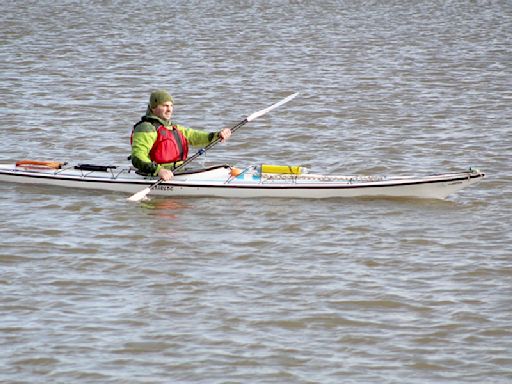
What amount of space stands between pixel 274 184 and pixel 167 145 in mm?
965

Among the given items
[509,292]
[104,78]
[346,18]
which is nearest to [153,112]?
[509,292]

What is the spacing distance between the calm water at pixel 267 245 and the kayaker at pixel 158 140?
Result: 1.07 feet

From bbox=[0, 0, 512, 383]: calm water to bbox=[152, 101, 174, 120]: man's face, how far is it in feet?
2.35

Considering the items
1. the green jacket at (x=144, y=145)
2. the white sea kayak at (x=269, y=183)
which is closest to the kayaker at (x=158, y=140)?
the green jacket at (x=144, y=145)

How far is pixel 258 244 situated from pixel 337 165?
127 inches

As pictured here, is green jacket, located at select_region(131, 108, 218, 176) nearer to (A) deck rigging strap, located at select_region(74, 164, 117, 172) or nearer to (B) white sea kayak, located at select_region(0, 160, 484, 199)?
(B) white sea kayak, located at select_region(0, 160, 484, 199)

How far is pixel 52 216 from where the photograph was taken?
10.5 meters

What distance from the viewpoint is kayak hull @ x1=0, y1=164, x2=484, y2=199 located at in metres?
10.8

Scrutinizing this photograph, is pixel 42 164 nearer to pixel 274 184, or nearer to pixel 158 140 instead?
pixel 158 140

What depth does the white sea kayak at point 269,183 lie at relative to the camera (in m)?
10.8

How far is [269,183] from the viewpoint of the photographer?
1095 centimetres

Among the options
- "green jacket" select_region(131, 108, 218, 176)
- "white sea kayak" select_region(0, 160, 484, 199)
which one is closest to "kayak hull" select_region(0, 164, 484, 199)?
"white sea kayak" select_region(0, 160, 484, 199)

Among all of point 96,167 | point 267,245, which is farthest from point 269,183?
point 96,167

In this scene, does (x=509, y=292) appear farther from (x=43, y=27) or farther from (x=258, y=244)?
(x=43, y=27)
